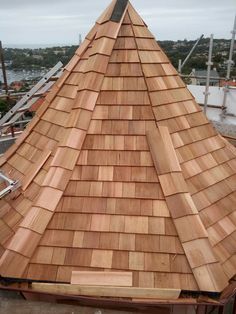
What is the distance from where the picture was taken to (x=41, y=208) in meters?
5.76

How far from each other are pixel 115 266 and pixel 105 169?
1.78 metres

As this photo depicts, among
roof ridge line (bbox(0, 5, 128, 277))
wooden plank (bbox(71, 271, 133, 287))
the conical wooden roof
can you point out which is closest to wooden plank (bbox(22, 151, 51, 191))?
the conical wooden roof

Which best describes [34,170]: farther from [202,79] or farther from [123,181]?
[202,79]

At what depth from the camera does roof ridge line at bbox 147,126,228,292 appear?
210 inches

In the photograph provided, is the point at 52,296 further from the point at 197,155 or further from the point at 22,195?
the point at 197,155

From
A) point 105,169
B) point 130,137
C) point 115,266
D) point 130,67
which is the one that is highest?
point 130,67

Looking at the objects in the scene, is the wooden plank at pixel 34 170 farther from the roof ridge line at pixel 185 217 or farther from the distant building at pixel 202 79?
the distant building at pixel 202 79

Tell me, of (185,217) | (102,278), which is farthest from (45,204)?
(185,217)

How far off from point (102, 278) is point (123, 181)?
1764mm

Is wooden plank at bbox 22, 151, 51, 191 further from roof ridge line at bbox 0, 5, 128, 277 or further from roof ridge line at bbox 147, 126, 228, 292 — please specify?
roof ridge line at bbox 147, 126, 228, 292

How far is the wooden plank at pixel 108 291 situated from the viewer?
17.1 ft

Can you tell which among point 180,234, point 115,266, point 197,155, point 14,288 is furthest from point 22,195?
point 197,155

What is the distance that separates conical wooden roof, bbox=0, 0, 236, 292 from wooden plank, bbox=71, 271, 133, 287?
0.32 feet

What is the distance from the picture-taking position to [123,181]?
5.89 meters
